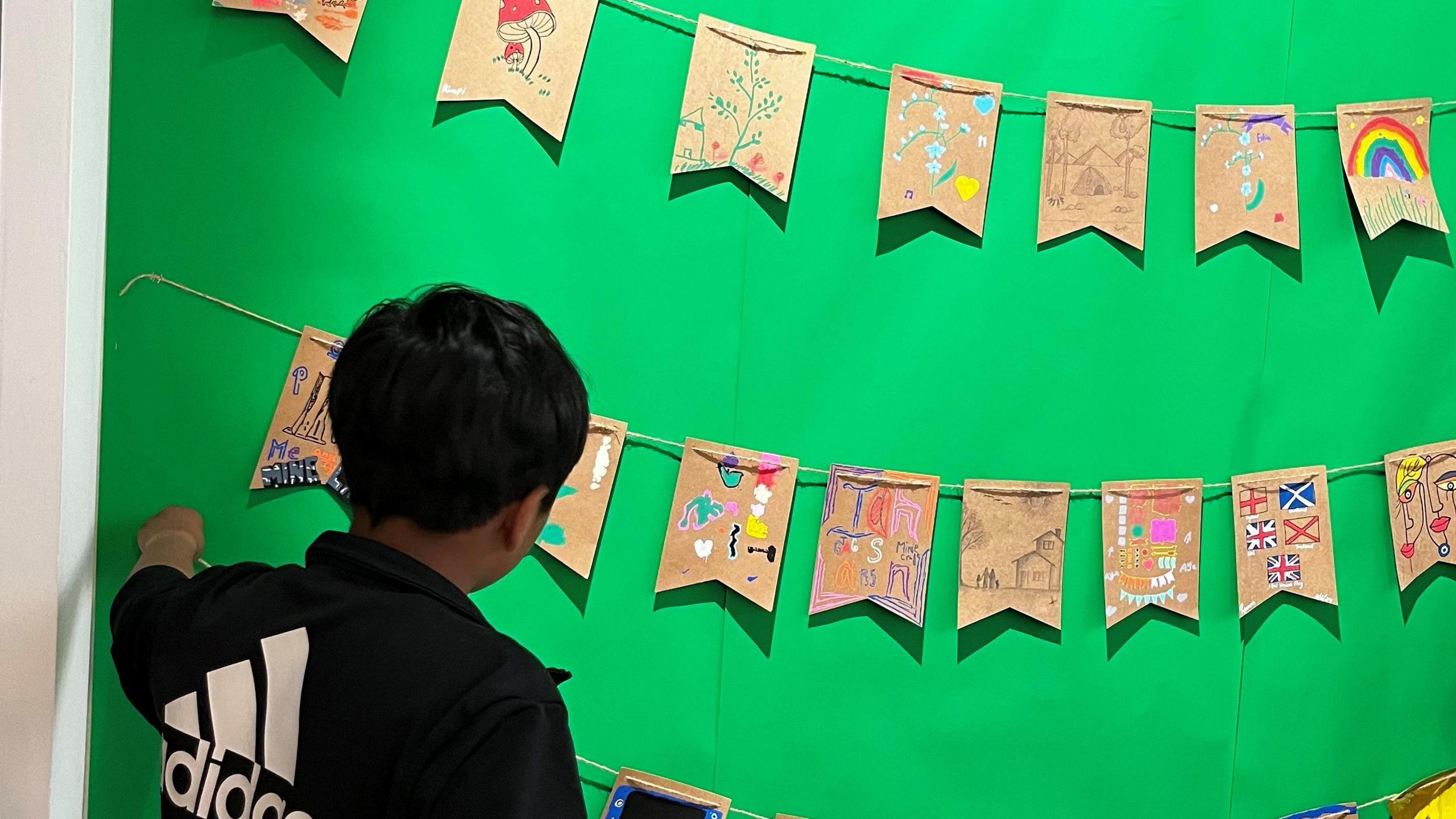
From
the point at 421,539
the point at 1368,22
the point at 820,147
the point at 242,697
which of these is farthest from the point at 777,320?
the point at 1368,22

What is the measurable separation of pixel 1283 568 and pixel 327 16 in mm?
1286

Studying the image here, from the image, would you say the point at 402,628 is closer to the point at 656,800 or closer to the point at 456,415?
the point at 456,415

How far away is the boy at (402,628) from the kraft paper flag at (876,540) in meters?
0.54

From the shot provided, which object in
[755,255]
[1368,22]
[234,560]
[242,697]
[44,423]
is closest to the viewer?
[242,697]

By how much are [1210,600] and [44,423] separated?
4.23 ft

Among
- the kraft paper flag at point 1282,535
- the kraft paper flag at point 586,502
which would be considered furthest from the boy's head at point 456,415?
the kraft paper flag at point 1282,535

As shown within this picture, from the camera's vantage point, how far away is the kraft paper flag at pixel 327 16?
1148 millimetres

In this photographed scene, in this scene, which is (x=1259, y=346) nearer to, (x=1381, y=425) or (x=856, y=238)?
(x=1381, y=425)

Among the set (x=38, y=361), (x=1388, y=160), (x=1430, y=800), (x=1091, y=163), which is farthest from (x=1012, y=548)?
(x=38, y=361)

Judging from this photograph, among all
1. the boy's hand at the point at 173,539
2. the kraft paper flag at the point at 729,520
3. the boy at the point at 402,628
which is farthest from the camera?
the kraft paper flag at the point at 729,520

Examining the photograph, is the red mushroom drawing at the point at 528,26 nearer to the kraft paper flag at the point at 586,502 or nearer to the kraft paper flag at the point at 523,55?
the kraft paper flag at the point at 523,55

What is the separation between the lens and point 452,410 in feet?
2.63

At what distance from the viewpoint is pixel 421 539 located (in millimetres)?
834

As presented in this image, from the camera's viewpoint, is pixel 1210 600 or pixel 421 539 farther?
pixel 1210 600
